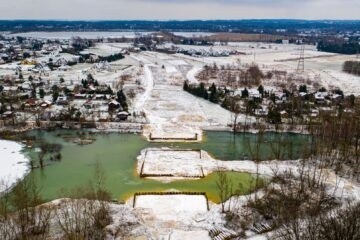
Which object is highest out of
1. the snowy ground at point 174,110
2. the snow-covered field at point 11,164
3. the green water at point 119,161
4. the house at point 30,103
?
the house at point 30,103

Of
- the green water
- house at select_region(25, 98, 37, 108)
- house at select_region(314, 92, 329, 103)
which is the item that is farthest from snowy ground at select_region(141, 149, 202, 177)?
house at select_region(314, 92, 329, 103)

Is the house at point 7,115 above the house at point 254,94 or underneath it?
underneath

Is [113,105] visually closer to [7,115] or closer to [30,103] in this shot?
[30,103]

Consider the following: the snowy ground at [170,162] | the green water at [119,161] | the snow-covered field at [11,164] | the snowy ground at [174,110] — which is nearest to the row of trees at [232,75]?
the snowy ground at [174,110]

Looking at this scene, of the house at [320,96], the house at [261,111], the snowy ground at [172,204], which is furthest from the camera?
the house at [320,96]

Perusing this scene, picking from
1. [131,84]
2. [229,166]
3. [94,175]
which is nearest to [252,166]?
[229,166]

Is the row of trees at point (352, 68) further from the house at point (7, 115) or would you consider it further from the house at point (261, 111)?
the house at point (7, 115)

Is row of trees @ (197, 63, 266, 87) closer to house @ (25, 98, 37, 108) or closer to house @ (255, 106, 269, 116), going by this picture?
house @ (255, 106, 269, 116)
